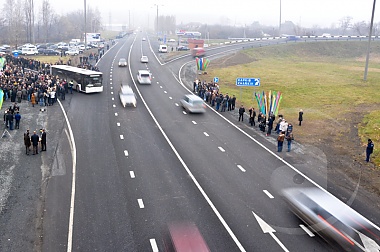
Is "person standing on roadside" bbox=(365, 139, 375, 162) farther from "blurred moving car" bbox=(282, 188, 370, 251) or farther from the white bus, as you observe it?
the white bus

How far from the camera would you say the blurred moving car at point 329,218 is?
47.9ft

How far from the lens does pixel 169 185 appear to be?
2036 centimetres

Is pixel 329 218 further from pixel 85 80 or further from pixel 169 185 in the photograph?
pixel 85 80

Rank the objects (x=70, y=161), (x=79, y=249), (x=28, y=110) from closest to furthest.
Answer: (x=79, y=249) < (x=70, y=161) < (x=28, y=110)

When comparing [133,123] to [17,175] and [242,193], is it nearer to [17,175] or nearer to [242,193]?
[17,175]

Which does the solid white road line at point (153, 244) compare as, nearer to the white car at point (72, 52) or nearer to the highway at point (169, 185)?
the highway at point (169, 185)

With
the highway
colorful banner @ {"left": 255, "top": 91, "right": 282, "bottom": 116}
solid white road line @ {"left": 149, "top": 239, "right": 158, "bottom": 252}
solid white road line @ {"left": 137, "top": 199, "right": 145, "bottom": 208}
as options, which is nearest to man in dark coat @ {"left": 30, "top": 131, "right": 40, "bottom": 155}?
the highway

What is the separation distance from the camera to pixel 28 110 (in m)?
34.9

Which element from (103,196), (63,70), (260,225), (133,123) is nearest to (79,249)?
(103,196)

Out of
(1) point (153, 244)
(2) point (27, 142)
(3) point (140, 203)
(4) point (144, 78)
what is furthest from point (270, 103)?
(4) point (144, 78)

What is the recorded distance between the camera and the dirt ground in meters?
22.6

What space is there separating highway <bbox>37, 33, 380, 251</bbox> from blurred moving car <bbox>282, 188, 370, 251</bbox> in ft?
1.63

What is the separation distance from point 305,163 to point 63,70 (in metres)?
31.2

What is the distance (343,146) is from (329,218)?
14.3 m
